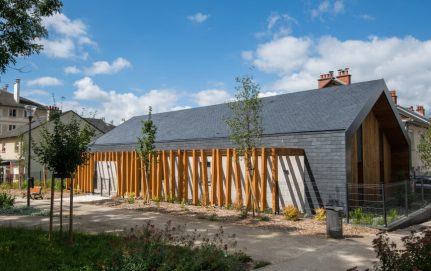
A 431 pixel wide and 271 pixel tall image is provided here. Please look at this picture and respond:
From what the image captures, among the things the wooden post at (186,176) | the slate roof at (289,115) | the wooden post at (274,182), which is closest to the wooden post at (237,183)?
the wooden post at (274,182)

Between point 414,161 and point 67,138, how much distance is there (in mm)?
27620

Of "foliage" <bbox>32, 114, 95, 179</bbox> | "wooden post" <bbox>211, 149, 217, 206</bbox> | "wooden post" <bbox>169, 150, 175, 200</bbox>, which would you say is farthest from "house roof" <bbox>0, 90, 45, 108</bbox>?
"foliage" <bbox>32, 114, 95, 179</bbox>

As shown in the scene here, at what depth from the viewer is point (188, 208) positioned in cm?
1561

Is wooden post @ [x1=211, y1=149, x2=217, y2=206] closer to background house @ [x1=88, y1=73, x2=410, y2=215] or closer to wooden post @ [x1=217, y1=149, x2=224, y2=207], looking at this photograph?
wooden post @ [x1=217, y1=149, x2=224, y2=207]

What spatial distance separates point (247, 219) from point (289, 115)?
6267mm

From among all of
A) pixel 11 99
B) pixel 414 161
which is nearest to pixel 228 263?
pixel 414 161

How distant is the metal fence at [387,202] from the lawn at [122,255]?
6.00 metres

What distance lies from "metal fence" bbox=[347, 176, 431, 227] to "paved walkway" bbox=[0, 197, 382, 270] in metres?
1.77

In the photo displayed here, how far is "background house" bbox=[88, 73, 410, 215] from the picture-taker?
13922 millimetres

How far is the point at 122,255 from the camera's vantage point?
22.0ft

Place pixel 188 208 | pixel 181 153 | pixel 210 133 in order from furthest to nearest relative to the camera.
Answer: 1. pixel 210 133
2. pixel 181 153
3. pixel 188 208

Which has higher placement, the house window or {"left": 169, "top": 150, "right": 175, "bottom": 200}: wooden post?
the house window

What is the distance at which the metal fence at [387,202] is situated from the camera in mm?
12190

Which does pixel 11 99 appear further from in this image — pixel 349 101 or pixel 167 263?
pixel 167 263
